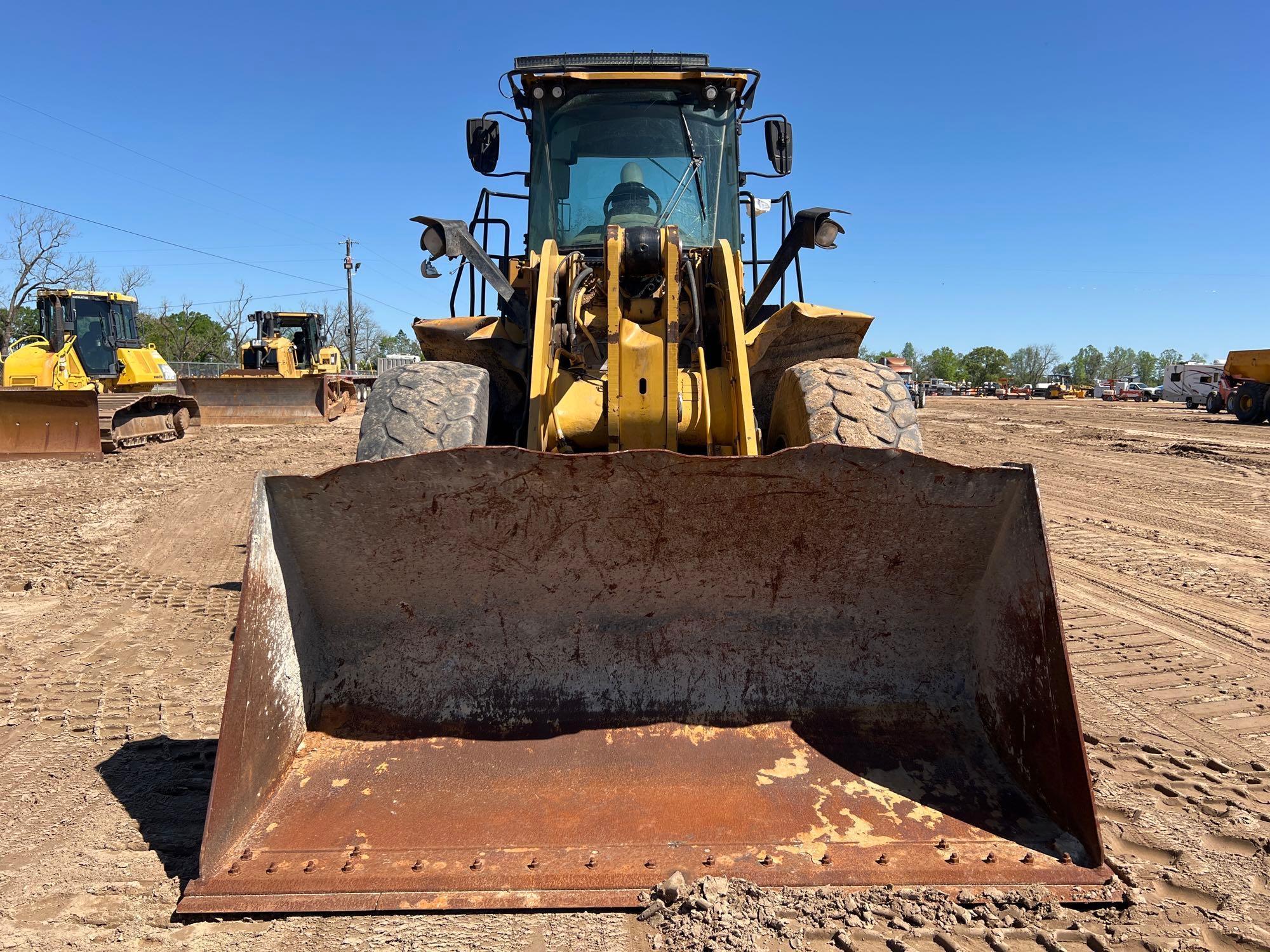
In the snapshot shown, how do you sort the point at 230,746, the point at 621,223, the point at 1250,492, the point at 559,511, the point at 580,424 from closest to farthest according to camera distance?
the point at 230,746
the point at 559,511
the point at 580,424
the point at 621,223
the point at 1250,492

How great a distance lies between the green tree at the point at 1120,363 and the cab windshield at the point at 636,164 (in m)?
141

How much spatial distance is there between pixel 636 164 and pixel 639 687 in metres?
2.95

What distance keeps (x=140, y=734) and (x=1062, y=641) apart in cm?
325

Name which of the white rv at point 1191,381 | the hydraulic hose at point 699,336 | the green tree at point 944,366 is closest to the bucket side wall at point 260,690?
the hydraulic hose at point 699,336

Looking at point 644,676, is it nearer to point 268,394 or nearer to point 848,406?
point 848,406

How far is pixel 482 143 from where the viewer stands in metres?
4.76

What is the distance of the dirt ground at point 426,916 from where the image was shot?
6.67 feet

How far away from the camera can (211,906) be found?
2074 millimetres

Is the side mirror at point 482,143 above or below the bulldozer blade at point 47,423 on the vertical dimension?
above

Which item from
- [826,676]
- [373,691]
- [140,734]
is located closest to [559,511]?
[373,691]

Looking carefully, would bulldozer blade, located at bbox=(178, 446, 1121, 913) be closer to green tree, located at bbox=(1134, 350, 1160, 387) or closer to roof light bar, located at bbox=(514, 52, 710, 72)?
roof light bar, located at bbox=(514, 52, 710, 72)

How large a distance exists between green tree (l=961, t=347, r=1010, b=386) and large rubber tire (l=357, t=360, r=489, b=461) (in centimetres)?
10716

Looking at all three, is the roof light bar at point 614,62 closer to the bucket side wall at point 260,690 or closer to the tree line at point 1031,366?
the bucket side wall at point 260,690

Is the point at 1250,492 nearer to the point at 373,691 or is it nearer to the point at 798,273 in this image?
the point at 798,273
